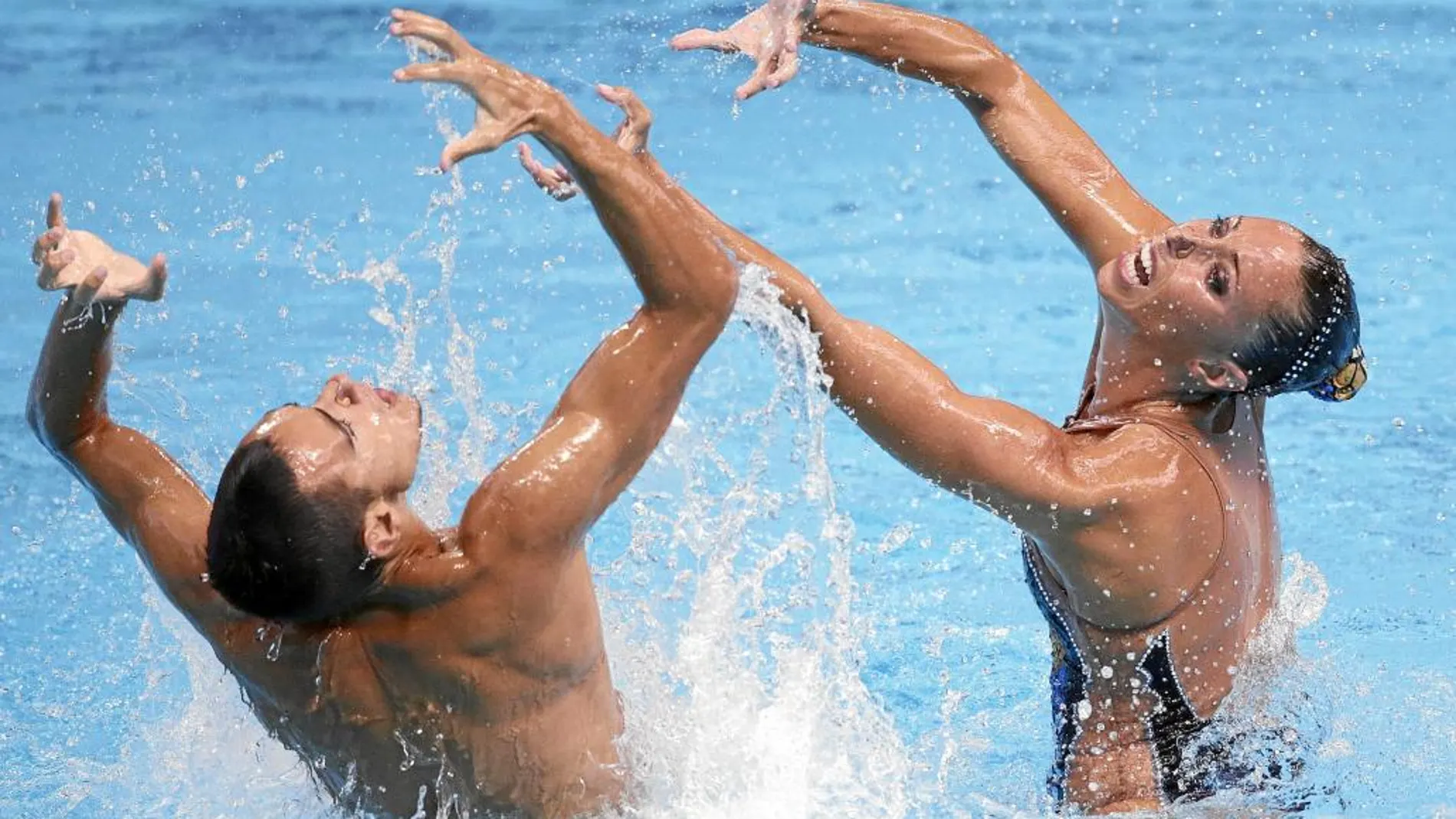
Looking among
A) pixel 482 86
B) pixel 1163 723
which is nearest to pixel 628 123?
pixel 482 86

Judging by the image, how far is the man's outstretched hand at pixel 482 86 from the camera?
97.0 inches

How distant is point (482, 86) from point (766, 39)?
3.32ft

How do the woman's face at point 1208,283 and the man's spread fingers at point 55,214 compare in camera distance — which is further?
the woman's face at point 1208,283

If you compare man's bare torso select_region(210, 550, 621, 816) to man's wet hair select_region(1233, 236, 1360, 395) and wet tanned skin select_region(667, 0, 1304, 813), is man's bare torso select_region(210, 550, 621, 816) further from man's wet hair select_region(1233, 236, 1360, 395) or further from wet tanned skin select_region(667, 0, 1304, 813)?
man's wet hair select_region(1233, 236, 1360, 395)

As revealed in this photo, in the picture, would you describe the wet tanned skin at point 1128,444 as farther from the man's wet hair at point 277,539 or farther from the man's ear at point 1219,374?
the man's wet hair at point 277,539

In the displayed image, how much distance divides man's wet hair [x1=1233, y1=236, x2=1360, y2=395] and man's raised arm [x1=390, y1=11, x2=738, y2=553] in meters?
0.99

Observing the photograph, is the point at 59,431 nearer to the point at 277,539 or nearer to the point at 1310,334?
the point at 277,539

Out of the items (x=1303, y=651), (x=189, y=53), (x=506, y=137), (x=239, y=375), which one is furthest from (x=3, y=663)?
(x=189, y=53)

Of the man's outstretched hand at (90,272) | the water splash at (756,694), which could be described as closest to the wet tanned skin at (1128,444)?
the water splash at (756,694)

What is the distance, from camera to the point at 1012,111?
12.1 ft

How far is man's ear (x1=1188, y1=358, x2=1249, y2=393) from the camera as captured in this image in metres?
3.11

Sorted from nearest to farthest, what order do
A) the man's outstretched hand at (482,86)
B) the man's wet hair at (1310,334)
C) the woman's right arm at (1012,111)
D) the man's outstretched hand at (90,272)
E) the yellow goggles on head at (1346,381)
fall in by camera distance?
1. the man's outstretched hand at (482,86)
2. the man's outstretched hand at (90,272)
3. the man's wet hair at (1310,334)
4. the yellow goggles on head at (1346,381)
5. the woman's right arm at (1012,111)

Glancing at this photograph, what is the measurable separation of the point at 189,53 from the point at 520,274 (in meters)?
2.74

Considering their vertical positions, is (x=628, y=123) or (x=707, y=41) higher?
(x=707, y=41)
